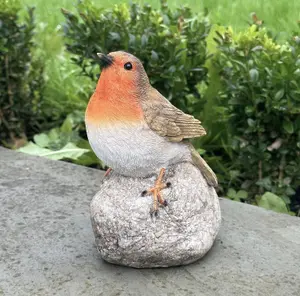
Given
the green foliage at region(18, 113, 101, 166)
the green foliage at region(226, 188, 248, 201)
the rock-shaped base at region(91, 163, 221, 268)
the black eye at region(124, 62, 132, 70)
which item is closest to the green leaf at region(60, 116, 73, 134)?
the green foliage at region(18, 113, 101, 166)

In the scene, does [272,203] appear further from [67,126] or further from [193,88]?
[67,126]

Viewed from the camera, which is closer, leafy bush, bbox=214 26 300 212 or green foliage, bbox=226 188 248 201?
leafy bush, bbox=214 26 300 212

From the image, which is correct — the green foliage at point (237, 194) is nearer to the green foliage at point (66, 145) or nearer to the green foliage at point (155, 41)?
the green foliage at point (155, 41)

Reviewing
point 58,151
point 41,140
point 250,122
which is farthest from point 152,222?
point 41,140

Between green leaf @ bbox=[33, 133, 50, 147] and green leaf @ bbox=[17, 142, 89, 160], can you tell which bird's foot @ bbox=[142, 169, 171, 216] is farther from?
green leaf @ bbox=[33, 133, 50, 147]

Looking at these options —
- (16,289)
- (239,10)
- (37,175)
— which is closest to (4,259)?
(16,289)

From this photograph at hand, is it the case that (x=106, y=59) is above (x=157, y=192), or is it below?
above

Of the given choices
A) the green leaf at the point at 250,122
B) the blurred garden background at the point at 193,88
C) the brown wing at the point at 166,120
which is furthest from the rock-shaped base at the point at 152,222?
the blurred garden background at the point at 193,88
